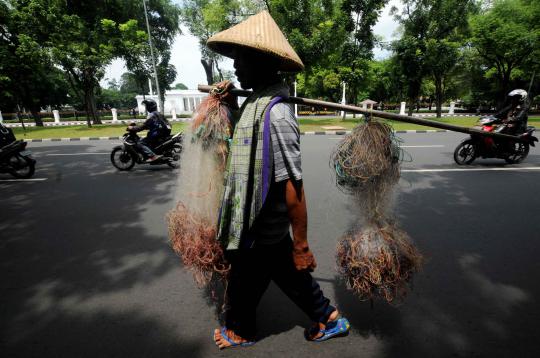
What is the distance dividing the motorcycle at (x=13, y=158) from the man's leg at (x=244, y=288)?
7022mm

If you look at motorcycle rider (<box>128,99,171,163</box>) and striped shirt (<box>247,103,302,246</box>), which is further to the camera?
motorcycle rider (<box>128,99,171,163</box>)

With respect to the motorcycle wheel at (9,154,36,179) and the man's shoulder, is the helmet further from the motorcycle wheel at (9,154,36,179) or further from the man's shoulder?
the motorcycle wheel at (9,154,36,179)

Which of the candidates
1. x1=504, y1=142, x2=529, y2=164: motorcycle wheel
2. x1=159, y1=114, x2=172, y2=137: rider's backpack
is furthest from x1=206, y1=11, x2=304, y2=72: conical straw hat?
x1=504, y1=142, x2=529, y2=164: motorcycle wheel

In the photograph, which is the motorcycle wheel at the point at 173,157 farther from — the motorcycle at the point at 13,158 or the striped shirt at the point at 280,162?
the striped shirt at the point at 280,162

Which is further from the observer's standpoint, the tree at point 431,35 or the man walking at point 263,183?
the tree at point 431,35

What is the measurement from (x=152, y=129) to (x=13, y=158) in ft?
10.2

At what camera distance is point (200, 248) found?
1776 mm

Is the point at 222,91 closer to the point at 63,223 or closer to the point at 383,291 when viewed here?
the point at 383,291

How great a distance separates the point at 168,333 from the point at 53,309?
3.43ft

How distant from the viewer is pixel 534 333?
1.91 metres

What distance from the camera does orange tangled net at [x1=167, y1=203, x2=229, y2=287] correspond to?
5.83 ft

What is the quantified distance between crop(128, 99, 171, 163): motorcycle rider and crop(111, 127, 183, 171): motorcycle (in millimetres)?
106

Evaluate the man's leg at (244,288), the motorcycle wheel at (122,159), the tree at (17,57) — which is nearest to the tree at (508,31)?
the motorcycle wheel at (122,159)

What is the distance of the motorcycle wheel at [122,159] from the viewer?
6.79m
